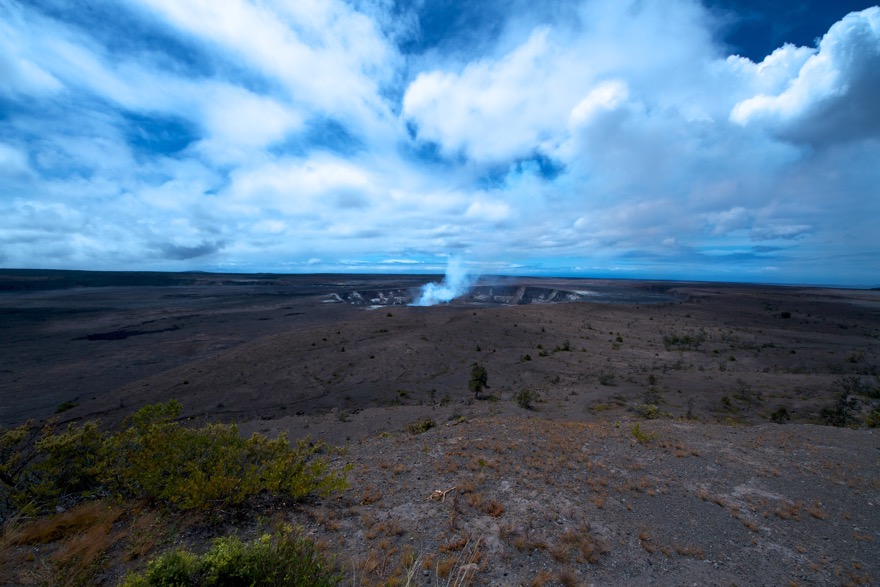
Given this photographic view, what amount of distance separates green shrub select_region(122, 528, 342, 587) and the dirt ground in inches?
37.8

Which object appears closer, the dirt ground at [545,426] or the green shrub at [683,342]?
the dirt ground at [545,426]

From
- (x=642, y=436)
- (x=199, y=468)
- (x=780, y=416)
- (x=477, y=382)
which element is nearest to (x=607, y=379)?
(x=780, y=416)

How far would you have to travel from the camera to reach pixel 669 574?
492 cm

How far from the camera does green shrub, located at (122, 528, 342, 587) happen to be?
3426 mm

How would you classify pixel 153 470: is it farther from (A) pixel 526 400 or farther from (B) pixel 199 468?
(A) pixel 526 400

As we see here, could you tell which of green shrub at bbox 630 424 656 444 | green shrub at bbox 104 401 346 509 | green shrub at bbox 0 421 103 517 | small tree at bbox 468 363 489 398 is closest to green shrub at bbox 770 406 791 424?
green shrub at bbox 630 424 656 444

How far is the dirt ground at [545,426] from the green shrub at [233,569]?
0.96 m

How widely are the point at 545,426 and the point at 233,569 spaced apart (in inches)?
388

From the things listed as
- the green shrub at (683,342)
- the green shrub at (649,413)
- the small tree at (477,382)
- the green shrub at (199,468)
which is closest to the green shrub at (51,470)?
the green shrub at (199,468)

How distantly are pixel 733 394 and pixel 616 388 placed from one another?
5220mm

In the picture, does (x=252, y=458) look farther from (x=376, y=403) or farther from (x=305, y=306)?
(x=305, y=306)

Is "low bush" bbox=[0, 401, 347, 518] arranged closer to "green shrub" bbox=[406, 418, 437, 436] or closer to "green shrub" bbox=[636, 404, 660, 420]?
"green shrub" bbox=[406, 418, 437, 436]

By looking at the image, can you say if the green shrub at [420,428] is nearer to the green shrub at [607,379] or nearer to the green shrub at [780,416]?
the green shrub at [607,379]

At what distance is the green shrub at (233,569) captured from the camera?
343 centimetres
